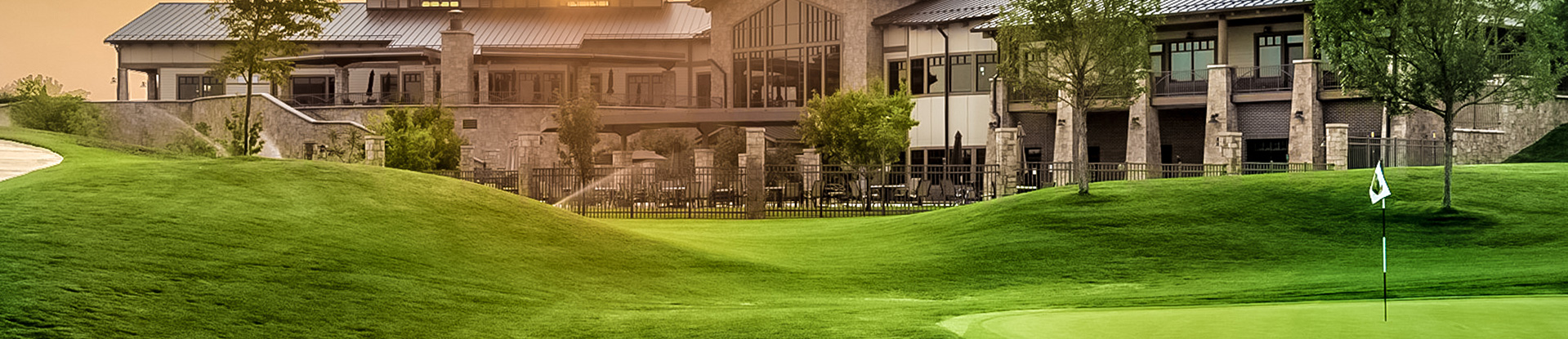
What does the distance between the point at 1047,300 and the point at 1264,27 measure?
32.3m

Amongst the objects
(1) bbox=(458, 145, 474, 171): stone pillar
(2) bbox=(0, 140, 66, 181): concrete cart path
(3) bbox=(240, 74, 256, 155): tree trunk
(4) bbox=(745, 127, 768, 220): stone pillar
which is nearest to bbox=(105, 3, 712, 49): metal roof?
(1) bbox=(458, 145, 474, 171): stone pillar

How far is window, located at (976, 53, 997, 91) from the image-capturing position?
5312cm

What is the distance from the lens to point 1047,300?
52.8ft

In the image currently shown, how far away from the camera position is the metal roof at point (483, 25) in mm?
75438

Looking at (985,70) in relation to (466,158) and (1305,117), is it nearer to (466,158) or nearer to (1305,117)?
Answer: (1305,117)

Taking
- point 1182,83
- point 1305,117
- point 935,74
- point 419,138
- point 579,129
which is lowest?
point 419,138

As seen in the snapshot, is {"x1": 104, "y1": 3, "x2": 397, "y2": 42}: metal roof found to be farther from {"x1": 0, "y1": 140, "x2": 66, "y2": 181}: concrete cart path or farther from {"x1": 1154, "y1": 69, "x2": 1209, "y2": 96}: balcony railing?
{"x1": 0, "y1": 140, "x2": 66, "y2": 181}: concrete cart path

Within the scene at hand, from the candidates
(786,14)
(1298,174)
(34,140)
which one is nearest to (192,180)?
(34,140)

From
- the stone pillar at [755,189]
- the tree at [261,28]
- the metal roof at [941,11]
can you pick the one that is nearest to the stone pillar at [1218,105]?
the metal roof at [941,11]

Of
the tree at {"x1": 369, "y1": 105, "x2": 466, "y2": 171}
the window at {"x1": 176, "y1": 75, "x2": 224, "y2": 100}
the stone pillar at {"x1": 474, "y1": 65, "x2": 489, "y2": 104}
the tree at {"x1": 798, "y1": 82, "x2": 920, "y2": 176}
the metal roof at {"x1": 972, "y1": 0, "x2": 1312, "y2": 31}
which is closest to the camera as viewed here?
the metal roof at {"x1": 972, "y1": 0, "x2": 1312, "y2": 31}

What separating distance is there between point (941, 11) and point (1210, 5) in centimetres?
1333

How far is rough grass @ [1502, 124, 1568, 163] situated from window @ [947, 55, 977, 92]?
1977 centimetres

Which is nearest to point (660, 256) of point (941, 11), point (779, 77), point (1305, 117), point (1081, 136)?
point (1081, 136)

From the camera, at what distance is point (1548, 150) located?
40344 mm
